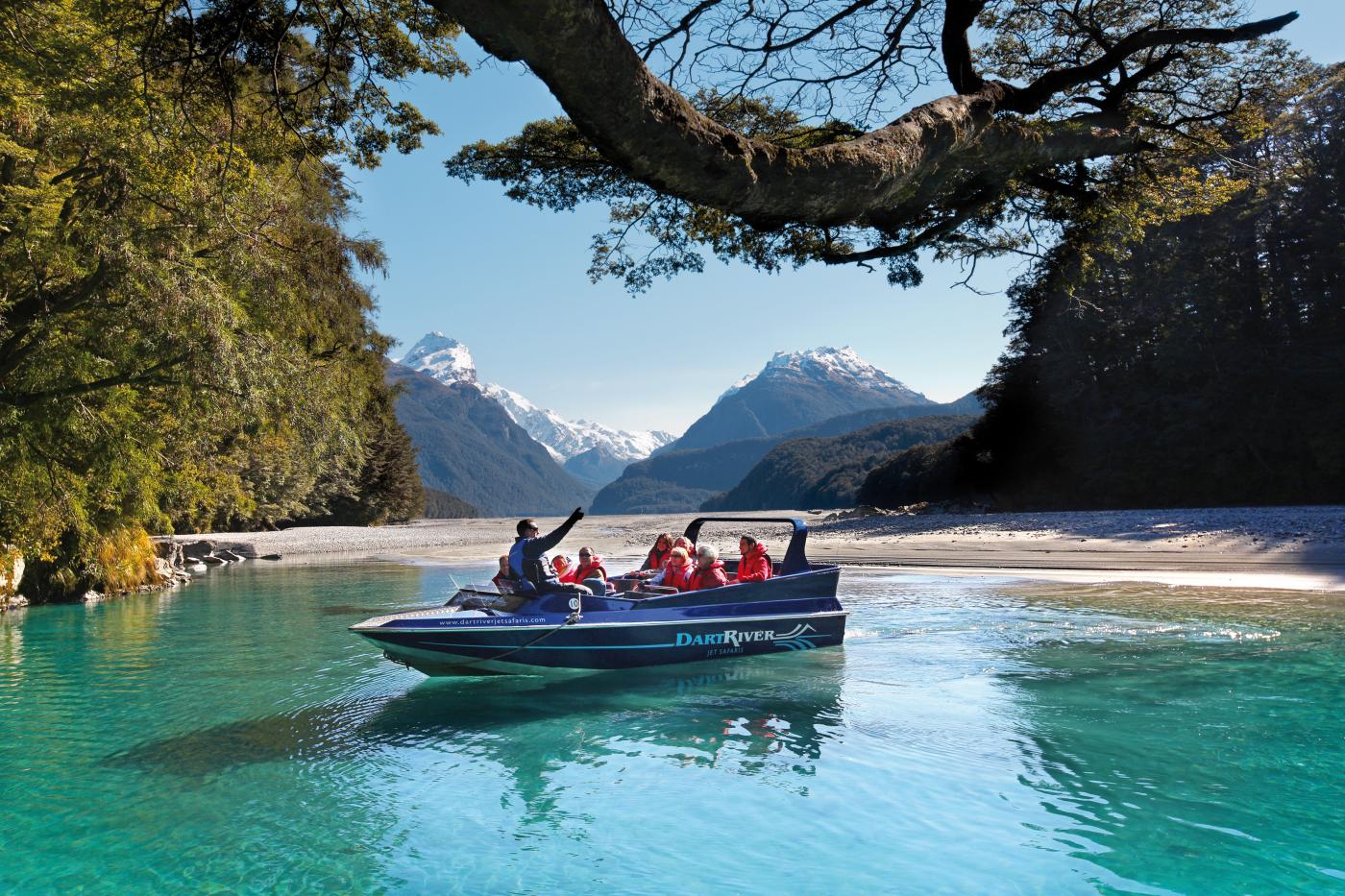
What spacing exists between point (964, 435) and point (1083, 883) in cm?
5390

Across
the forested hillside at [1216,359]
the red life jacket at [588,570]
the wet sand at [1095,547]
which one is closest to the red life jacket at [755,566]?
the red life jacket at [588,570]

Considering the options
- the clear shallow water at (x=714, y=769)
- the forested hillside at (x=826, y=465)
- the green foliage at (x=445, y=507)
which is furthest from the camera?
the green foliage at (x=445, y=507)

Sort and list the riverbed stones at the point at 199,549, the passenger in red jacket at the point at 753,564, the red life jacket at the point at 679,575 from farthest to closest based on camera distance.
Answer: the riverbed stones at the point at 199,549 < the passenger in red jacket at the point at 753,564 < the red life jacket at the point at 679,575

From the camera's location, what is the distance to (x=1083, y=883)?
522 cm

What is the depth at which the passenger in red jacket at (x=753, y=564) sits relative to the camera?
12.5 meters

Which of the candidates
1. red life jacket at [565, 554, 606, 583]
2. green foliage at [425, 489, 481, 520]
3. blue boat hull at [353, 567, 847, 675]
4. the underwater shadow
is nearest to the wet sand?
blue boat hull at [353, 567, 847, 675]

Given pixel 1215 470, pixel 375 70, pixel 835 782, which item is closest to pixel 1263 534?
pixel 1215 470

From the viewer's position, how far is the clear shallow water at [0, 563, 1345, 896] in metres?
5.64

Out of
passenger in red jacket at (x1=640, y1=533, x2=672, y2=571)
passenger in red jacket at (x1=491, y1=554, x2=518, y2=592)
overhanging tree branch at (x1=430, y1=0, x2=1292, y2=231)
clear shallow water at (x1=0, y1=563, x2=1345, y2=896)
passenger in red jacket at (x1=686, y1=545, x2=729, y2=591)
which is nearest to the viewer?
overhanging tree branch at (x1=430, y1=0, x2=1292, y2=231)

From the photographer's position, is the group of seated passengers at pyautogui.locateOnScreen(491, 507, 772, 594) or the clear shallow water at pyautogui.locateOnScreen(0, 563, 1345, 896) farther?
the group of seated passengers at pyautogui.locateOnScreen(491, 507, 772, 594)

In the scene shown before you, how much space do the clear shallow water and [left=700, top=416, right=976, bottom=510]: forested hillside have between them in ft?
330

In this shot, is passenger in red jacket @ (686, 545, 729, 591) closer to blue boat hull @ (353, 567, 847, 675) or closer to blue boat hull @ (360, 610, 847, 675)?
blue boat hull @ (353, 567, 847, 675)

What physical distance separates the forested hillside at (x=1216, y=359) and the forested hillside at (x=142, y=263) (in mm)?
31475

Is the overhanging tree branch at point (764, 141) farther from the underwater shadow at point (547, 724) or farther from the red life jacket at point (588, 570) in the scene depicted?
the red life jacket at point (588, 570)
